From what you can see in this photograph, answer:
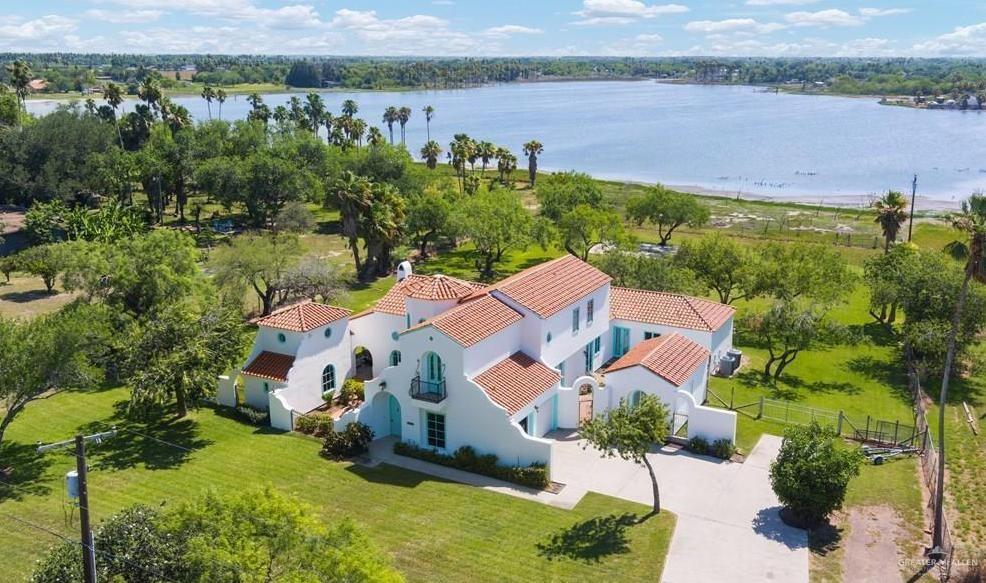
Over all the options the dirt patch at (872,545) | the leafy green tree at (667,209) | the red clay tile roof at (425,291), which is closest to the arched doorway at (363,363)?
the red clay tile roof at (425,291)

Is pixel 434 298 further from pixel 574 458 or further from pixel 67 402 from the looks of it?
pixel 67 402

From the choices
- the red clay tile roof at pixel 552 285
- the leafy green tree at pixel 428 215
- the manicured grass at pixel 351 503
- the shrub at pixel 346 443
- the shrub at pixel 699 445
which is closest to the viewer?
the manicured grass at pixel 351 503

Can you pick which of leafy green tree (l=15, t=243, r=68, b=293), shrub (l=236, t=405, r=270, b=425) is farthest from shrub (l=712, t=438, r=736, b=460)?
leafy green tree (l=15, t=243, r=68, b=293)

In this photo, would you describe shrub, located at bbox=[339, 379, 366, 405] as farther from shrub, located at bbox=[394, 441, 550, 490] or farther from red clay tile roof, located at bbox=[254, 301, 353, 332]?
shrub, located at bbox=[394, 441, 550, 490]

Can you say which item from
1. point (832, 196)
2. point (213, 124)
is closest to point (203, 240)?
point (213, 124)

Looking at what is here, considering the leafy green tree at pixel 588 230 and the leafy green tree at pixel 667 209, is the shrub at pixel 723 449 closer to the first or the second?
the leafy green tree at pixel 588 230

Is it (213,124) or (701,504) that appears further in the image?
(213,124)
